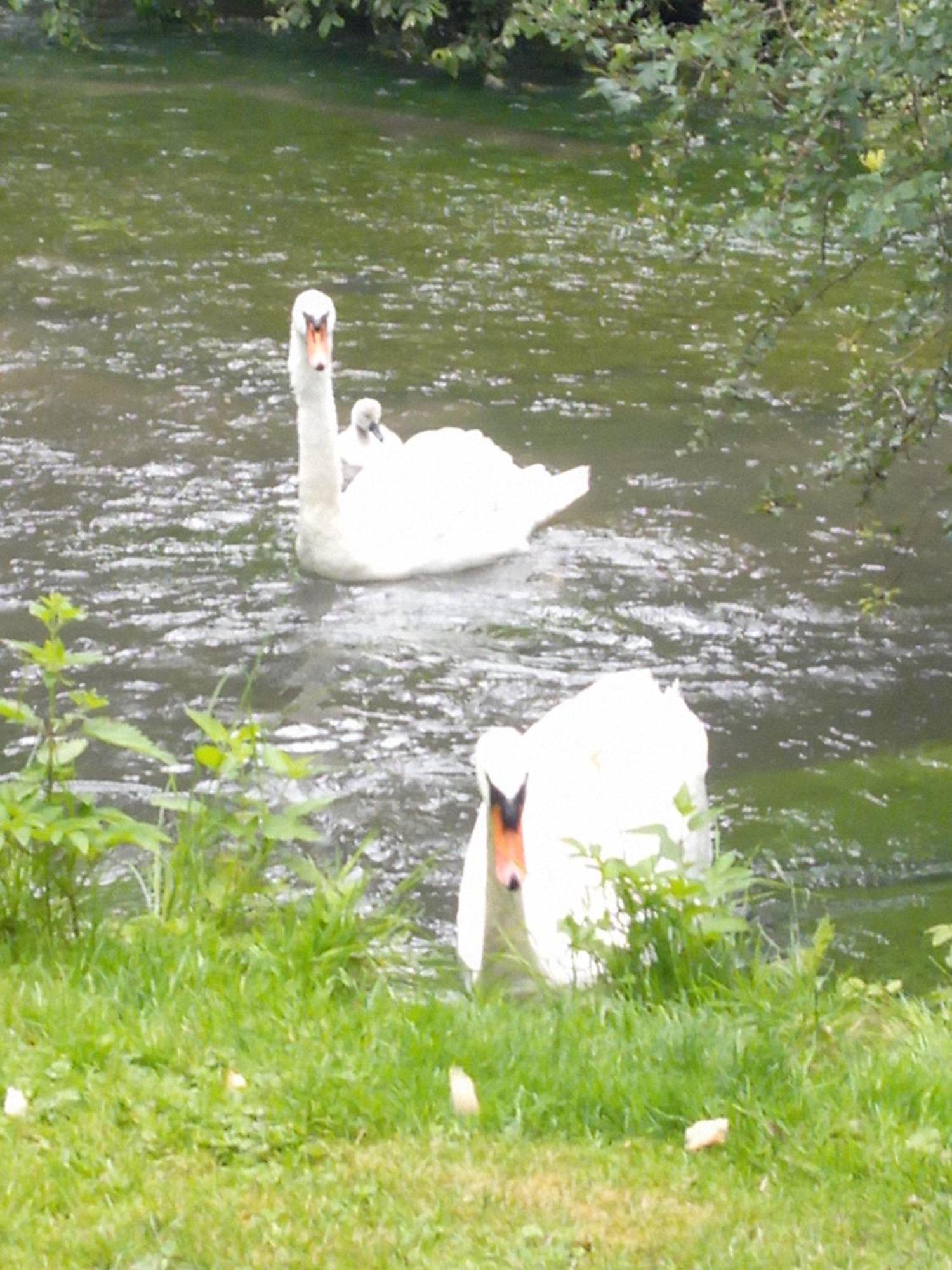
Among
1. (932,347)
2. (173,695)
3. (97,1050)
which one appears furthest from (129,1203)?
(932,347)

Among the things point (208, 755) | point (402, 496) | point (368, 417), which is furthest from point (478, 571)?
point (208, 755)

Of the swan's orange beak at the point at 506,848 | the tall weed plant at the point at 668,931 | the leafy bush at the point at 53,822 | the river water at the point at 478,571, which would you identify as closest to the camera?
the leafy bush at the point at 53,822

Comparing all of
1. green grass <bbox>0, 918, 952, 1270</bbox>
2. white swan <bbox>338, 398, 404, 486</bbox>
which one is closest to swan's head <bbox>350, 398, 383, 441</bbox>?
white swan <bbox>338, 398, 404, 486</bbox>

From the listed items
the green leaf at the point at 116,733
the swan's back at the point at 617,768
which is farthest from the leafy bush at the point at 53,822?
the swan's back at the point at 617,768

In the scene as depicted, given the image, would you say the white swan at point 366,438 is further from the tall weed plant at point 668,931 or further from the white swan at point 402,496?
the tall weed plant at point 668,931

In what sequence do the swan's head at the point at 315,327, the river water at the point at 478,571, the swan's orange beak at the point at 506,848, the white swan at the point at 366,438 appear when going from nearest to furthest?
the swan's orange beak at the point at 506,848, the river water at the point at 478,571, the swan's head at the point at 315,327, the white swan at the point at 366,438

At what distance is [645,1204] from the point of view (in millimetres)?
3639

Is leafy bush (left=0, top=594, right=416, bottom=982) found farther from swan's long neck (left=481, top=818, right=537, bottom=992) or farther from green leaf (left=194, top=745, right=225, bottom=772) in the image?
swan's long neck (left=481, top=818, right=537, bottom=992)

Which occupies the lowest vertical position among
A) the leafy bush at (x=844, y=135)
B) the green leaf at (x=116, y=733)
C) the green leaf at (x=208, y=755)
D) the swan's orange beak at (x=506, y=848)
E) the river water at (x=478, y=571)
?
the river water at (x=478, y=571)

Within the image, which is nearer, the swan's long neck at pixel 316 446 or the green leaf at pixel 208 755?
the green leaf at pixel 208 755

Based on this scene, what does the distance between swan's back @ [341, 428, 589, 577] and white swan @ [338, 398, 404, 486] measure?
405 millimetres

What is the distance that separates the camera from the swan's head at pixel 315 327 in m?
9.05

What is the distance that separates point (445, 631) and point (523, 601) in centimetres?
53

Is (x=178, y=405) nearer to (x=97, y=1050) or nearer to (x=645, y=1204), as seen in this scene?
(x=97, y=1050)
